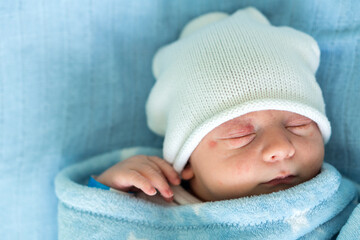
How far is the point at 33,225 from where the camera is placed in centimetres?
125

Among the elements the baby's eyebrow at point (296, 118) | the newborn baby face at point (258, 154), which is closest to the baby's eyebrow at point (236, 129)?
the newborn baby face at point (258, 154)

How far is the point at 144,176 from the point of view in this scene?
1053 mm

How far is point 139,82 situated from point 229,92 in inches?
17.1

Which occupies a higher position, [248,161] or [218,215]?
[248,161]

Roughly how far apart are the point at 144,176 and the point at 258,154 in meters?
0.29

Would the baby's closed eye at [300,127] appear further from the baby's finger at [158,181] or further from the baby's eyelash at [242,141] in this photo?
the baby's finger at [158,181]

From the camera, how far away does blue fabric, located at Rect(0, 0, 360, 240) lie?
123 cm

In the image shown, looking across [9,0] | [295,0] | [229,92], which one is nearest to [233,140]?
[229,92]

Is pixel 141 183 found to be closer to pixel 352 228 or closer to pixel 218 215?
pixel 218 215

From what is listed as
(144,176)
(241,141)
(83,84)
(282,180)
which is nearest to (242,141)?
(241,141)

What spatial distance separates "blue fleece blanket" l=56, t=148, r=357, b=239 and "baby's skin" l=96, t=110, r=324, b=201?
0.13 ft

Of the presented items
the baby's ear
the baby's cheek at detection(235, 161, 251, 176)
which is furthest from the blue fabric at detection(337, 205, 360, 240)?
the baby's ear

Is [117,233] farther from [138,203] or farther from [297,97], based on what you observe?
[297,97]

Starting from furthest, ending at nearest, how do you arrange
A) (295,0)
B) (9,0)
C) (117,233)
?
(295,0)
(9,0)
(117,233)
